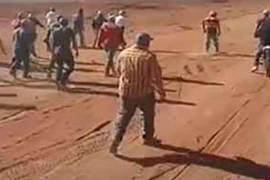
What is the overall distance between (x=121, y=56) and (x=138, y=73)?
1.35 feet

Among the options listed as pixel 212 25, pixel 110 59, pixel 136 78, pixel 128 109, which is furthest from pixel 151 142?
pixel 212 25

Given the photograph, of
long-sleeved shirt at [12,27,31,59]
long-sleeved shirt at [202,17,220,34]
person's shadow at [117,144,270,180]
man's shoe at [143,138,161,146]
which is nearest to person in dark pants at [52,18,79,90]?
long-sleeved shirt at [12,27,31,59]

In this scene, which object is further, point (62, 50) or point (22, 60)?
point (22, 60)

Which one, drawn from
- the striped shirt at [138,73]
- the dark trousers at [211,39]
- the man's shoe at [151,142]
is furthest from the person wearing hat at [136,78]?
the dark trousers at [211,39]

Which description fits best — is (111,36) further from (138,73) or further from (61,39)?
(138,73)

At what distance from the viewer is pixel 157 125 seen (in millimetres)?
14531

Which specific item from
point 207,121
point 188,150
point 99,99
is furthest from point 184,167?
point 99,99

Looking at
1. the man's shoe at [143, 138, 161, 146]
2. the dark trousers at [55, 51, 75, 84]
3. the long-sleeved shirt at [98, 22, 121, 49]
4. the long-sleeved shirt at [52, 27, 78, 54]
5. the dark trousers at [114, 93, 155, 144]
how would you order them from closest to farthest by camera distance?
the dark trousers at [114, 93, 155, 144]
the man's shoe at [143, 138, 161, 146]
the long-sleeved shirt at [52, 27, 78, 54]
the dark trousers at [55, 51, 75, 84]
the long-sleeved shirt at [98, 22, 121, 49]

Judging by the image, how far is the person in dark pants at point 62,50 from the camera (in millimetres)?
18094

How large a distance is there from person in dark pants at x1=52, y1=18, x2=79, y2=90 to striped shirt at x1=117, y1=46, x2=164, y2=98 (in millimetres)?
6103

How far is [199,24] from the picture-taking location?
37.6 m

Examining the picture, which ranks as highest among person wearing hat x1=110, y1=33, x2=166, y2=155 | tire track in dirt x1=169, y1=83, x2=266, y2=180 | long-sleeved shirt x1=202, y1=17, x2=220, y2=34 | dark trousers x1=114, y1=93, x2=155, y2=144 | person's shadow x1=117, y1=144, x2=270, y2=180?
long-sleeved shirt x1=202, y1=17, x2=220, y2=34

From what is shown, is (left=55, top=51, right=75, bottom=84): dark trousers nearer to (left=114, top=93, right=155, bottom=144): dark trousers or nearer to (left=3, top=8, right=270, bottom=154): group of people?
(left=3, top=8, right=270, bottom=154): group of people

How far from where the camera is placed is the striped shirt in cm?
1204
